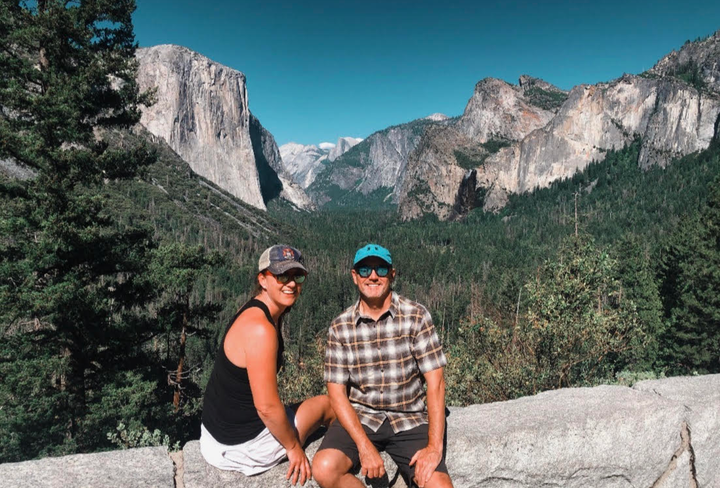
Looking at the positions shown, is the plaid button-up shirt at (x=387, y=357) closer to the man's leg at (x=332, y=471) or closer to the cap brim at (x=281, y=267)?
the man's leg at (x=332, y=471)

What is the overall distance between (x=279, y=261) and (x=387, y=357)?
143 centimetres

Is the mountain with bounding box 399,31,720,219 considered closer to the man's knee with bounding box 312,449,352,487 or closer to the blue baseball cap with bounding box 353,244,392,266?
the blue baseball cap with bounding box 353,244,392,266

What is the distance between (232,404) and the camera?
351 centimetres

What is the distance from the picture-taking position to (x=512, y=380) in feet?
30.0

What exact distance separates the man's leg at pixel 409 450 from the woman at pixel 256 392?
2.84ft

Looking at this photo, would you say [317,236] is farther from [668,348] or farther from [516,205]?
[668,348]

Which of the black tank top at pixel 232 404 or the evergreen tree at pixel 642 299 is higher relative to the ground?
the black tank top at pixel 232 404

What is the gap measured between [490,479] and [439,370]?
1035mm

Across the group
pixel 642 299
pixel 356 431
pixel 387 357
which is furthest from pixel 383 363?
A: pixel 642 299

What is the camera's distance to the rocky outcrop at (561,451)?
3.29 metres

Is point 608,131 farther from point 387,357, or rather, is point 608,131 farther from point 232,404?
point 232,404

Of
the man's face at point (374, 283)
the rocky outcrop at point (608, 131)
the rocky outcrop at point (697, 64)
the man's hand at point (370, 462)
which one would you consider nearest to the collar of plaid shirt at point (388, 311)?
the man's face at point (374, 283)

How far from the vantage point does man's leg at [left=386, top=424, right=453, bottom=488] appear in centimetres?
348

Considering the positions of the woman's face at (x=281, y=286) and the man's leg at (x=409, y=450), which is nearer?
the man's leg at (x=409, y=450)
